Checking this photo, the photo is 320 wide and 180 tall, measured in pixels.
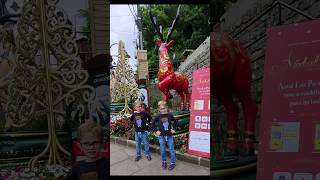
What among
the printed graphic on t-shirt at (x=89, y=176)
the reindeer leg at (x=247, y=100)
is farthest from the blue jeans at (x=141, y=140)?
the reindeer leg at (x=247, y=100)

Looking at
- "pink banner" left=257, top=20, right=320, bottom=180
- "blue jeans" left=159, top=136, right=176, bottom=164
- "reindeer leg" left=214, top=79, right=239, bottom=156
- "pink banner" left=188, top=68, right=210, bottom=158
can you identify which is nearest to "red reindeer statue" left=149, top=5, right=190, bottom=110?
"pink banner" left=188, top=68, right=210, bottom=158

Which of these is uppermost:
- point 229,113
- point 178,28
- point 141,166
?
point 178,28

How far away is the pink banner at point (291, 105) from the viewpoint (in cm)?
295

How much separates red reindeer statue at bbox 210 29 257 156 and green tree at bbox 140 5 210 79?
2.06 meters

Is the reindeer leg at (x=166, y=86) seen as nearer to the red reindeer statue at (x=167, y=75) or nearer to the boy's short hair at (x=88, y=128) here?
the red reindeer statue at (x=167, y=75)

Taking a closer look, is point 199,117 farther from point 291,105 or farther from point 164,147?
point 291,105

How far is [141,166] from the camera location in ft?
18.9

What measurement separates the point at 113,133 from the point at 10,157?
2.35 meters

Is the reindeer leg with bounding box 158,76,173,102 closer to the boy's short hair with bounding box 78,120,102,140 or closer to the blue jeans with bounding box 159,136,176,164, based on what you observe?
the blue jeans with bounding box 159,136,176,164

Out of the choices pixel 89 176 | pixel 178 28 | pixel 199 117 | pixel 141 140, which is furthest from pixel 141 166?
pixel 89 176

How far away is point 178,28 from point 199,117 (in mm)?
1093

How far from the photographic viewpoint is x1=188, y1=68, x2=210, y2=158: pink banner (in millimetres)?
5723

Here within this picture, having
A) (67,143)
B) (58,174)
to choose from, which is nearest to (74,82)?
(67,143)

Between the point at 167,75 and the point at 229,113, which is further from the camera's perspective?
the point at 167,75
